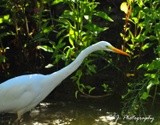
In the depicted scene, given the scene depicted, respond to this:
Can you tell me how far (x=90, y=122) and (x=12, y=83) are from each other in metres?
0.90

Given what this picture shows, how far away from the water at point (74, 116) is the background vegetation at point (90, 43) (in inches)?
4.8

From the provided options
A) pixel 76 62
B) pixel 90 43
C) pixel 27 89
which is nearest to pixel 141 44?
pixel 90 43

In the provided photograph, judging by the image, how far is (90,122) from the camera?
4.38 m

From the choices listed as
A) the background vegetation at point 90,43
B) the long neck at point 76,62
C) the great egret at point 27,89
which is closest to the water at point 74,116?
the background vegetation at point 90,43

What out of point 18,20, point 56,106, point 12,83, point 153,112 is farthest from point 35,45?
point 153,112

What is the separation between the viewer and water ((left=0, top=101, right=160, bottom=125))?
4352 mm

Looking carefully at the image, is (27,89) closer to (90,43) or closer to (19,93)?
(19,93)

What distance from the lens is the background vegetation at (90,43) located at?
4.27 m

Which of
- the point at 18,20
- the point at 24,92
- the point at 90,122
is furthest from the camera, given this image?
the point at 18,20

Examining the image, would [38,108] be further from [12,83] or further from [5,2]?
[5,2]

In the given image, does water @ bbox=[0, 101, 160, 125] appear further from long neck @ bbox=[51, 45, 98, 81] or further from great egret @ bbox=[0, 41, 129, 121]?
long neck @ bbox=[51, 45, 98, 81]

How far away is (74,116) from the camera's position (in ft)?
14.9

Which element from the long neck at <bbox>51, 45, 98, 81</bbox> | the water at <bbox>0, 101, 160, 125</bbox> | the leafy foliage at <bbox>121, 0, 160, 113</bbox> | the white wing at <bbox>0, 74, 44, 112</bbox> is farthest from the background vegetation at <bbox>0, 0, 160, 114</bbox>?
the white wing at <bbox>0, 74, 44, 112</bbox>

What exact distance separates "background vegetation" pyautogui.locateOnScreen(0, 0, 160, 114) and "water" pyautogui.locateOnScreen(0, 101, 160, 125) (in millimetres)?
123
